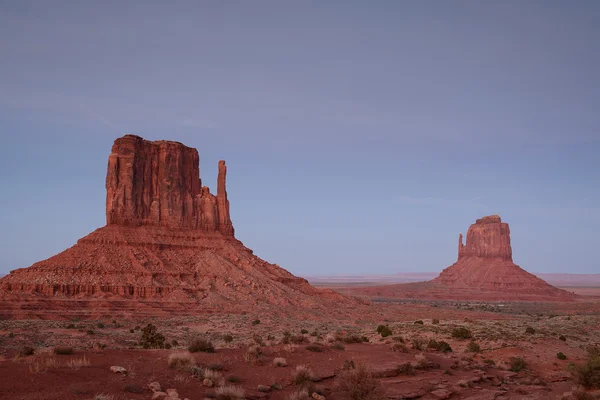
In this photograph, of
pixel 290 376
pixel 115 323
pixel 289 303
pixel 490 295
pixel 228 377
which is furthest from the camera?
pixel 490 295

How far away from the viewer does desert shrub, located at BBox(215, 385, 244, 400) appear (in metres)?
14.0

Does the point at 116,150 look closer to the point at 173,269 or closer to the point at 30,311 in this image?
the point at 173,269

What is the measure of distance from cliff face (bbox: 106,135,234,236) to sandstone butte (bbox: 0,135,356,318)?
0.15 m

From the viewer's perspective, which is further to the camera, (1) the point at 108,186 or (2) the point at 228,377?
(1) the point at 108,186

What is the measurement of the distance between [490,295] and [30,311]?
111748mm

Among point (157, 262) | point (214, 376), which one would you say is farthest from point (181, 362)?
point (157, 262)

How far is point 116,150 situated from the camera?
78000 millimetres

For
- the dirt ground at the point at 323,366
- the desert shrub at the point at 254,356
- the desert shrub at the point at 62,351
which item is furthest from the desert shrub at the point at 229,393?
the desert shrub at the point at 62,351

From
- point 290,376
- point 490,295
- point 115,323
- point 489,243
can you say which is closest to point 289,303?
point 115,323

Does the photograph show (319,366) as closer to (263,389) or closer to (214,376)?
(263,389)

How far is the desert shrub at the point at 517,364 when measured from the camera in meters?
25.3

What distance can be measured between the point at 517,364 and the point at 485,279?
13216 centimetres

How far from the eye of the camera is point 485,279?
493 ft

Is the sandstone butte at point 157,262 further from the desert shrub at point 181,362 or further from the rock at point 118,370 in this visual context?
the rock at point 118,370
